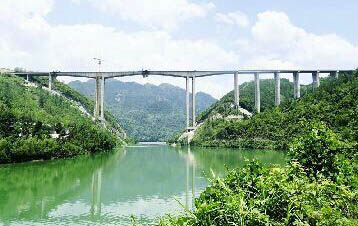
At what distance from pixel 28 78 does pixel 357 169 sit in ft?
280

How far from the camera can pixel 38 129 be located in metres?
52.2

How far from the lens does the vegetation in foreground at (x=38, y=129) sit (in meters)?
45.3

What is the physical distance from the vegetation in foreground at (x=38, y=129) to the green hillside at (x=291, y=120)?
67.6ft

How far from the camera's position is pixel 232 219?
15.4 ft

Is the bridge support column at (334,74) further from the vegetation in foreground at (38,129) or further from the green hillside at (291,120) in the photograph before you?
the vegetation in foreground at (38,129)

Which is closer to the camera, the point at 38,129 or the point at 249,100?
the point at 38,129

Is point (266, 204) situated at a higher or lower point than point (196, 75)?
lower

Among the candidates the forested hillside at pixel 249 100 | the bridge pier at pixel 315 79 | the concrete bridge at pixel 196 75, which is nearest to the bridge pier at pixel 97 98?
the concrete bridge at pixel 196 75

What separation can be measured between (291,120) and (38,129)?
36336 millimetres

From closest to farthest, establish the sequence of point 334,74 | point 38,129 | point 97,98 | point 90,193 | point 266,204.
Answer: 1. point 266,204
2. point 90,193
3. point 38,129
4. point 334,74
5. point 97,98

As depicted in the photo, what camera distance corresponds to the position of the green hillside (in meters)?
54.2

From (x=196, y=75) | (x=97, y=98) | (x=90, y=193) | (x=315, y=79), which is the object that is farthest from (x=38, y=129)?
(x=315, y=79)

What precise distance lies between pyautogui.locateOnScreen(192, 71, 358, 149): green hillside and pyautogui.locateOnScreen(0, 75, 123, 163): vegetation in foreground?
67.6ft

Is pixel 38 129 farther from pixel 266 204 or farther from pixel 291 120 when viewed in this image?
pixel 266 204
